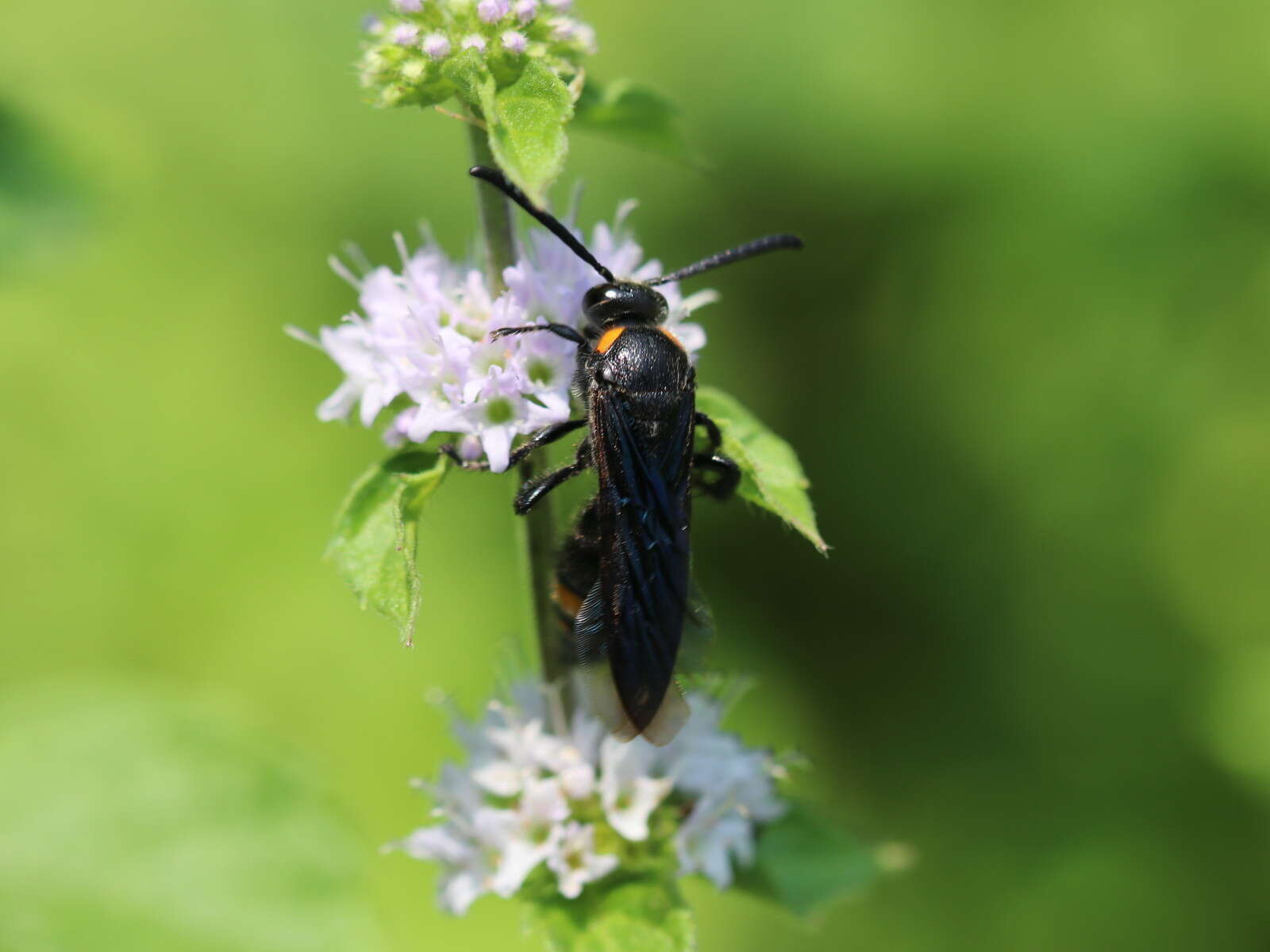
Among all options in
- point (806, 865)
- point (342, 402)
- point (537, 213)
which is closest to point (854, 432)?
point (806, 865)

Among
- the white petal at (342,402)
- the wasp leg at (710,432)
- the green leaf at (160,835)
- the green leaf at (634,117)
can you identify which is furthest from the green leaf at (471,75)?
the green leaf at (160,835)

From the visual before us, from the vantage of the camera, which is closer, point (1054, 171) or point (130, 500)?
point (130, 500)

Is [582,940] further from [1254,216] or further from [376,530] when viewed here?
[1254,216]

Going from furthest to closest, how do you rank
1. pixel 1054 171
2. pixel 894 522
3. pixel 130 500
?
pixel 894 522 < pixel 1054 171 < pixel 130 500

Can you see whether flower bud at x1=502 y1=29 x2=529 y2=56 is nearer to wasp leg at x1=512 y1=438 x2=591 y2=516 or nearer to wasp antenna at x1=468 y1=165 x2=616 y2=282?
wasp antenna at x1=468 y1=165 x2=616 y2=282

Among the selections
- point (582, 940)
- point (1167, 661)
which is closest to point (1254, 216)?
point (1167, 661)

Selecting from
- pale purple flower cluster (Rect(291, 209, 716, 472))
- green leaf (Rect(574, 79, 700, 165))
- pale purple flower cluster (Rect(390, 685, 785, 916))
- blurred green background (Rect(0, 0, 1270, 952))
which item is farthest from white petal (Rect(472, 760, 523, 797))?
blurred green background (Rect(0, 0, 1270, 952))

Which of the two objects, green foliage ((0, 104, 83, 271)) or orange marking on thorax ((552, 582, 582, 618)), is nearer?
orange marking on thorax ((552, 582, 582, 618))
